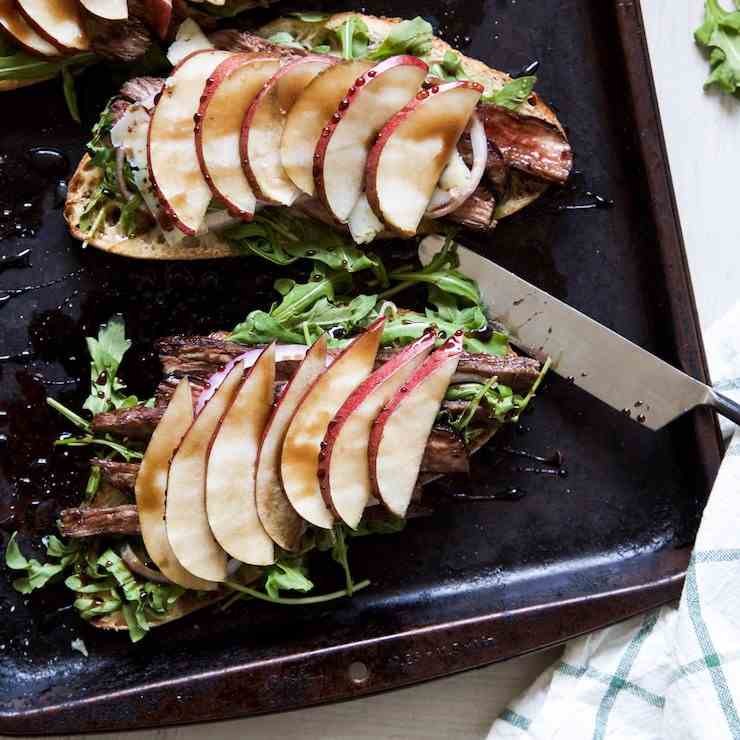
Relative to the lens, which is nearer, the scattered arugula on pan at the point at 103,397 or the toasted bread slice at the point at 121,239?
the scattered arugula on pan at the point at 103,397

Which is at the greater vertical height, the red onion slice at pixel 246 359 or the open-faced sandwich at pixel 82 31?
the open-faced sandwich at pixel 82 31

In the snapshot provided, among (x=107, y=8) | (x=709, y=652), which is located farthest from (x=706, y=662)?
(x=107, y=8)

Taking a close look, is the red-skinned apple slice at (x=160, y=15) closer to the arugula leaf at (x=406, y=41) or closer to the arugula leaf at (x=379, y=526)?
the arugula leaf at (x=406, y=41)

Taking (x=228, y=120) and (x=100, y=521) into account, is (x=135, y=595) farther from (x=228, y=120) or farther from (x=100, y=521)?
(x=228, y=120)

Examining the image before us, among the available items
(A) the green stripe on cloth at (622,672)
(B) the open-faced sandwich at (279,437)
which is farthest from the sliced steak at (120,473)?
(A) the green stripe on cloth at (622,672)

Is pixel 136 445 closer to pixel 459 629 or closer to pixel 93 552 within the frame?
pixel 93 552

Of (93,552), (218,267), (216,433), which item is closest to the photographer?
(216,433)

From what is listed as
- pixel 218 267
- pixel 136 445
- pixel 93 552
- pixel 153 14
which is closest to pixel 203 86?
pixel 153 14
